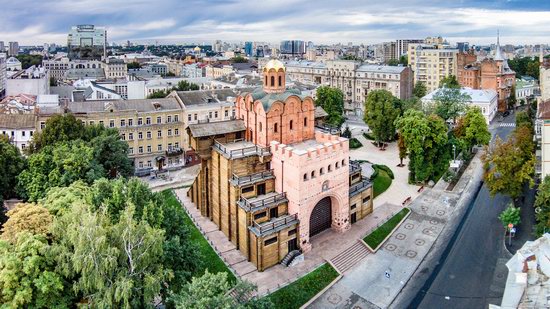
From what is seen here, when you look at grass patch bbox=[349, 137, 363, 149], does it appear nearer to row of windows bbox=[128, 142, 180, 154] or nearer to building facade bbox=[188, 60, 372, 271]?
building facade bbox=[188, 60, 372, 271]

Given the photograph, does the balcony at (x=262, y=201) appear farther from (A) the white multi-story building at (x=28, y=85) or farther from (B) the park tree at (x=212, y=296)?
(A) the white multi-story building at (x=28, y=85)

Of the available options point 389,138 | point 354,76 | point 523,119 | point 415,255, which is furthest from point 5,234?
point 354,76

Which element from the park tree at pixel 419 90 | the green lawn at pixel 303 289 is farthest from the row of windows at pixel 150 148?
the park tree at pixel 419 90

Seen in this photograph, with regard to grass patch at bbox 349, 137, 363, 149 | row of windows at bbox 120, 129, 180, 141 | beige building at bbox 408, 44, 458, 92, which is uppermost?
beige building at bbox 408, 44, 458, 92

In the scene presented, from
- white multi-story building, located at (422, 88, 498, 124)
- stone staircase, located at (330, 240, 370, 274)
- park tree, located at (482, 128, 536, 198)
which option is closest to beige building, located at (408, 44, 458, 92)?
white multi-story building, located at (422, 88, 498, 124)

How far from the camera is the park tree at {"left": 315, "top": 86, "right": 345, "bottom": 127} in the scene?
85.1 metres

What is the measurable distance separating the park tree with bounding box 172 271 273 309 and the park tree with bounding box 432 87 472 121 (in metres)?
65.4

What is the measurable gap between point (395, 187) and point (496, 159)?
50.9ft

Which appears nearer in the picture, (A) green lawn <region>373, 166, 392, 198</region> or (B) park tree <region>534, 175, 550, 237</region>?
(B) park tree <region>534, 175, 550, 237</region>

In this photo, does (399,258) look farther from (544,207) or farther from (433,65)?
(433,65)

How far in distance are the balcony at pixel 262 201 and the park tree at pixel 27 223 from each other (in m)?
17.4

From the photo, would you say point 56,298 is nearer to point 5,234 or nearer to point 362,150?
point 5,234

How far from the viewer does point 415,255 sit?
4594cm

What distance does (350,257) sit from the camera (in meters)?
45.2
